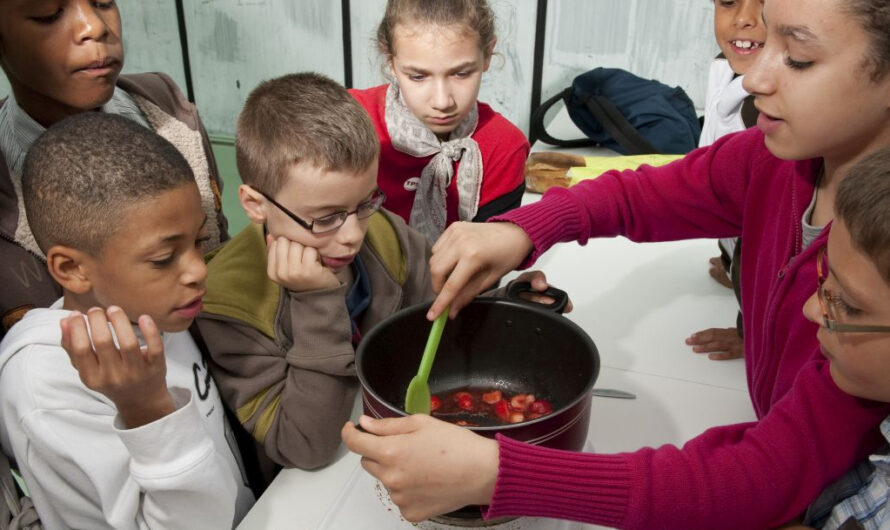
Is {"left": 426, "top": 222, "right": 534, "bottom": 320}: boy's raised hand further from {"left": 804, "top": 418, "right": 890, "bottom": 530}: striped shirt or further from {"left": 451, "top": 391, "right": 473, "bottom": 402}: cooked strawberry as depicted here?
{"left": 804, "top": 418, "right": 890, "bottom": 530}: striped shirt

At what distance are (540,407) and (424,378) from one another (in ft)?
0.61

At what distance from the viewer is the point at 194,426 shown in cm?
76

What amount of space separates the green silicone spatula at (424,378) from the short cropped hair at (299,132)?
272 mm

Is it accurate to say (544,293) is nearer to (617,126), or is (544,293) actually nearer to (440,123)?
(440,123)

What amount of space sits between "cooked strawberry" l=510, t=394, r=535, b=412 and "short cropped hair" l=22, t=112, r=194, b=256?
505 millimetres

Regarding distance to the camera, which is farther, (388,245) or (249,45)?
(249,45)

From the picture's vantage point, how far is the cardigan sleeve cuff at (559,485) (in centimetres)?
67

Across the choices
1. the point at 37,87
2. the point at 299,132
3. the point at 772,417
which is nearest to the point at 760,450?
the point at 772,417

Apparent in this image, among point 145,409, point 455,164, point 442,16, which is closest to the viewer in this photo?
point 145,409

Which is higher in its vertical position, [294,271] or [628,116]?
[294,271]

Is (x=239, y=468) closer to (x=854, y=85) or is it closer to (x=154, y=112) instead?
(x=154, y=112)

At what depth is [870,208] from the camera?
0.63 m

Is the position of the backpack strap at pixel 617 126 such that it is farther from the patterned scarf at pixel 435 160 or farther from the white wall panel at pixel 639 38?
the white wall panel at pixel 639 38

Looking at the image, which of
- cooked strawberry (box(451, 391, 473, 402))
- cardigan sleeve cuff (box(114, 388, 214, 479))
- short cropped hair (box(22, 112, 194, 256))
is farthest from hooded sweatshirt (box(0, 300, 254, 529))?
cooked strawberry (box(451, 391, 473, 402))
